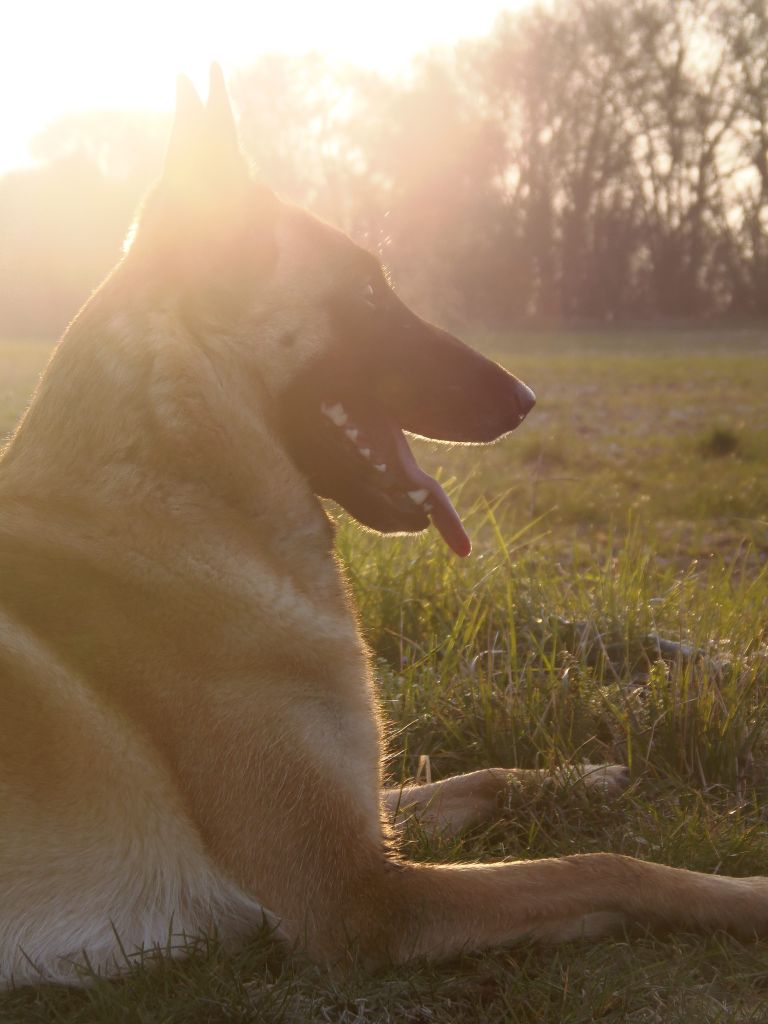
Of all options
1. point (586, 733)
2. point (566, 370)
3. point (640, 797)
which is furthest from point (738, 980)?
point (566, 370)

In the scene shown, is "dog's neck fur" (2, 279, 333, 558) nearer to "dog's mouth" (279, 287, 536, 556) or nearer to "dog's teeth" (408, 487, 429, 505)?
"dog's mouth" (279, 287, 536, 556)

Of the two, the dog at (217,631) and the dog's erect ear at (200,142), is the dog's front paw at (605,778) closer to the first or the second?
the dog at (217,631)

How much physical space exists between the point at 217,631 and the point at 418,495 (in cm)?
68

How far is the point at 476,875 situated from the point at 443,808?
2.02 feet

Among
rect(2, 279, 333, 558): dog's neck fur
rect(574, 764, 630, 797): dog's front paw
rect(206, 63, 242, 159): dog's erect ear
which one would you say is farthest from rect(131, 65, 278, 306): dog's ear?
rect(574, 764, 630, 797): dog's front paw

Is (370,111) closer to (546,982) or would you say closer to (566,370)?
(566,370)

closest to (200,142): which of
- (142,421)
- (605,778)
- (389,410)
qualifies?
(142,421)

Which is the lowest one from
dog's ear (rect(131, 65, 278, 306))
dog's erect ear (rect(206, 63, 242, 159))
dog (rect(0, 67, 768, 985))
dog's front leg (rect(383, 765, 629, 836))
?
dog's front leg (rect(383, 765, 629, 836))

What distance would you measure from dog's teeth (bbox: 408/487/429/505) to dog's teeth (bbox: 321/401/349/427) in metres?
0.24

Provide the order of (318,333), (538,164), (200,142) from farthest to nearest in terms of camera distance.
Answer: (538,164) < (318,333) < (200,142)

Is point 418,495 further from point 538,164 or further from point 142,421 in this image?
point 538,164

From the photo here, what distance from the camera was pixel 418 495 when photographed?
2.65 metres

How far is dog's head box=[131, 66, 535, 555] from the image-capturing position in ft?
7.69

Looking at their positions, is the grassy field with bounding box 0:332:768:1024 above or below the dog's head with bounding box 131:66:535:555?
below
